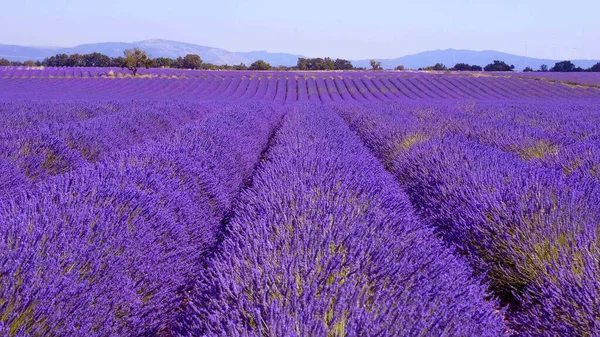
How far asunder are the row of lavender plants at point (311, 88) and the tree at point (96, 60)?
2929 cm

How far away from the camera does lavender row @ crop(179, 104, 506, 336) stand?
58.4 inches

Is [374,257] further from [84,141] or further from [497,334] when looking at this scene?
[84,141]

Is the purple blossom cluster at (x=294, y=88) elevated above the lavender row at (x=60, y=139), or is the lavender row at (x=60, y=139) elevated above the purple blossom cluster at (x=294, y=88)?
the lavender row at (x=60, y=139)

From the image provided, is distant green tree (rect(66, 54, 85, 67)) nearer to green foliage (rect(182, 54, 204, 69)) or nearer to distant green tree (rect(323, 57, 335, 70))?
green foliage (rect(182, 54, 204, 69))

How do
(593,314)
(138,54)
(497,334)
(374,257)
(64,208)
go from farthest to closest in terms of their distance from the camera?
(138,54)
(64,208)
(374,257)
(593,314)
(497,334)

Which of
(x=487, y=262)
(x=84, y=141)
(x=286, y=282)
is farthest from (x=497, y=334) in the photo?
(x=84, y=141)

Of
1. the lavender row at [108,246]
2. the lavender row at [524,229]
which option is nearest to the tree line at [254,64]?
the lavender row at [524,229]

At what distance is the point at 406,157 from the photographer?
5410 mm

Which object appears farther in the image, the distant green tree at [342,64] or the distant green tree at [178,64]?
the distant green tree at [342,64]

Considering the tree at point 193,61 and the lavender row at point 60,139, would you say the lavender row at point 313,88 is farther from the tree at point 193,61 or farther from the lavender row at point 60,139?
the tree at point 193,61

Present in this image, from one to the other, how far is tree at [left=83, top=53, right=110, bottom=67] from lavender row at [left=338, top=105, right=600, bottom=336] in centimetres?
5879

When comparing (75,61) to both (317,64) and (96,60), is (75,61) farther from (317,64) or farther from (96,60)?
(317,64)

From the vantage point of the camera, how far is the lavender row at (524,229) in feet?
6.64

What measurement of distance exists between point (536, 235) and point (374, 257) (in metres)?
1.21
